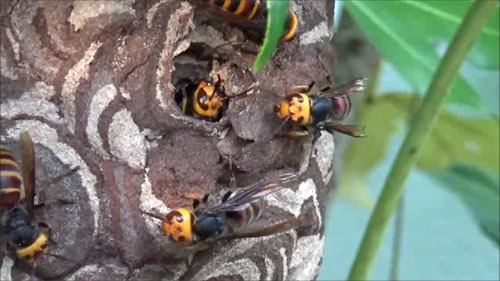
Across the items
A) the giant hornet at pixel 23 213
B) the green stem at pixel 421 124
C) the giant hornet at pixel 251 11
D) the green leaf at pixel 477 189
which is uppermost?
the giant hornet at pixel 251 11

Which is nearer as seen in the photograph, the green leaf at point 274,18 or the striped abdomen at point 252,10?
the green leaf at point 274,18

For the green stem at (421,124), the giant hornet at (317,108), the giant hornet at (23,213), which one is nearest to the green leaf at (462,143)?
the green stem at (421,124)

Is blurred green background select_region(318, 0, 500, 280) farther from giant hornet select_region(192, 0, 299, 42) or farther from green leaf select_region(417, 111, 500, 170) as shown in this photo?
giant hornet select_region(192, 0, 299, 42)

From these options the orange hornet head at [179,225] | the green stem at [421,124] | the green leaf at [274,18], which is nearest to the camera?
the green leaf at [274,18]

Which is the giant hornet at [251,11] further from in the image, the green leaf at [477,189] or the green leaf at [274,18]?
the green leaf at [477,189]

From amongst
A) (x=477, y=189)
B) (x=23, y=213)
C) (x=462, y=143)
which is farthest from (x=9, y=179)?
(x=462, y=143)

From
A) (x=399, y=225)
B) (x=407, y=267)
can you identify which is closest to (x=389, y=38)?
(x=399, y=225)

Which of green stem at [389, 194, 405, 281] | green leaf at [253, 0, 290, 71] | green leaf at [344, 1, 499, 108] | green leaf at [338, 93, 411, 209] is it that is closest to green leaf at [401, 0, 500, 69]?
green leaf at [344, 1, 499, 108]
